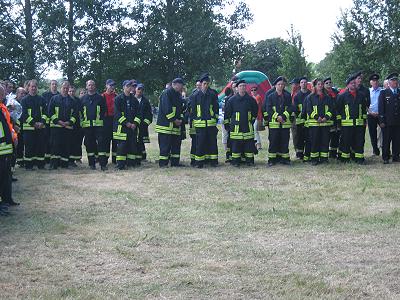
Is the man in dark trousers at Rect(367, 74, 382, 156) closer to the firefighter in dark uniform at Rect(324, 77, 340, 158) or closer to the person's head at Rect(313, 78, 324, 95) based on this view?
the firefighter in dark uniform at Rect(324, 77, 340, 158)

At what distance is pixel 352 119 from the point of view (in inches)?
509

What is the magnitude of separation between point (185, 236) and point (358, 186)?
14.8ft

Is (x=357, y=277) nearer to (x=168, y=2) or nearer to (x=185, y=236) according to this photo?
(x=185, y=236)

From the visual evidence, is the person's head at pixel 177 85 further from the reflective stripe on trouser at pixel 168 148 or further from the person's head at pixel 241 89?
the person's head at pixel 241 89

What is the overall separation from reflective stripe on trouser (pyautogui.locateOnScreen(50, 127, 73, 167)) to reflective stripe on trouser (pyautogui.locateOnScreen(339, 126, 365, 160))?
6834 mm

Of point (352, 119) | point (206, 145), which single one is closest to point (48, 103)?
point (206, 145)

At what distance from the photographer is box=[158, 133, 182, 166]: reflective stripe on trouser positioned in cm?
1335

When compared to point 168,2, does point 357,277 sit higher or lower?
lower

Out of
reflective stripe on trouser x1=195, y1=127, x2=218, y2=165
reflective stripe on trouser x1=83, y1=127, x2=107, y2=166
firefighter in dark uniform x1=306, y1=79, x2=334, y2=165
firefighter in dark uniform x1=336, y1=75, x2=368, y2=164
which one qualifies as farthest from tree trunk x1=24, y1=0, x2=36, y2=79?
firefighter in dark uniform x1=336, y1=75, x2=368, y2=164

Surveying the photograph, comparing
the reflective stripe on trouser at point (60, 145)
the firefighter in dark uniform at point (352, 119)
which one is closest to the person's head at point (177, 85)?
the reflective stripe on trouser at point (60, 145)

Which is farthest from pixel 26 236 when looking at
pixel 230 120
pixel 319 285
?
pixel 230 120

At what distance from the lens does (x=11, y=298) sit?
5023 millimetres

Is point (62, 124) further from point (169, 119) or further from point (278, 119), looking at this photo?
point (278, 119)

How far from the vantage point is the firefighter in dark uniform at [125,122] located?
1297cm
